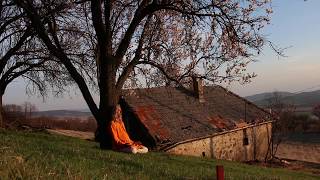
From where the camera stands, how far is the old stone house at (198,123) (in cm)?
3288

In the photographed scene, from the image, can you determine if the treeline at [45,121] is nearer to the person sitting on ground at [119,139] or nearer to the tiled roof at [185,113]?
the tiled roof at [185,113]

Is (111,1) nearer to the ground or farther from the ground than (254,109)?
farther from the ground

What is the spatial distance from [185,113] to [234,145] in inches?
172

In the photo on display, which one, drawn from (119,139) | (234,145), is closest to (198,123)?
(234,145)

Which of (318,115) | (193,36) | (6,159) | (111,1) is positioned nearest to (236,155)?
(193,36)

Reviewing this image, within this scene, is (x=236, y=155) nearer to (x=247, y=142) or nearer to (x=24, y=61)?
(x=247, y=142)

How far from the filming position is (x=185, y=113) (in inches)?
1494

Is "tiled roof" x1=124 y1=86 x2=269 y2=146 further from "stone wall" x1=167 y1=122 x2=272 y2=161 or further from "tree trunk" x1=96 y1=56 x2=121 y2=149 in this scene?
"tree trunk" x1=96 y1=56 x2=121 y2=149

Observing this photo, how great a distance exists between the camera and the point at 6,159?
6.35 m

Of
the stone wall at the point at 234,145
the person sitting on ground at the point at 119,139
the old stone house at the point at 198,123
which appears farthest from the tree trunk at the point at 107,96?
the stone wall at the point at 234,145

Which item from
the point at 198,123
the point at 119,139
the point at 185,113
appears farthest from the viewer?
the point at 185,113

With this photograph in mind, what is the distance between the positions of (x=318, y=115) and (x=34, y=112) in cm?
4677

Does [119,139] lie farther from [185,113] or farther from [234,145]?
[234,145]

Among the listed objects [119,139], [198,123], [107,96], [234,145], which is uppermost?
[107,96]
